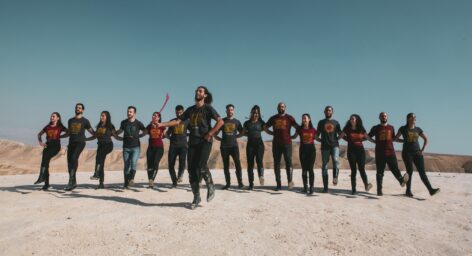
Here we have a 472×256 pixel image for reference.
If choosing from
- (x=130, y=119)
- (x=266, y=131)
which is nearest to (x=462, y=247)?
(x=266, y=131)

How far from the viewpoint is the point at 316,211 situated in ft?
20.1

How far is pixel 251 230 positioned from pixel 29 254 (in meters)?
2.99

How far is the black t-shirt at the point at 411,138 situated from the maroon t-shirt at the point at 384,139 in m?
0.31

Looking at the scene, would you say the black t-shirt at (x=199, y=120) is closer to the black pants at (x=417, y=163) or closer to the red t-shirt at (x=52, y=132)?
the red t-shirt at (x=52, y=132)

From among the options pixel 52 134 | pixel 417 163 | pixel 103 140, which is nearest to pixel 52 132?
pixel 52 134

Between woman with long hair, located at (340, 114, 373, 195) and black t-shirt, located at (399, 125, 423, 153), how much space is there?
914 millimetres

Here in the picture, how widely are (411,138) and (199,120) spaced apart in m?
5.91

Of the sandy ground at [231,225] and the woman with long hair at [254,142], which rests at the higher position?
the woman with long hair at [254,142]

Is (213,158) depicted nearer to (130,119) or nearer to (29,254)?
(130,119)

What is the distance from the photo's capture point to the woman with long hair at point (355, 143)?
27.3 ft

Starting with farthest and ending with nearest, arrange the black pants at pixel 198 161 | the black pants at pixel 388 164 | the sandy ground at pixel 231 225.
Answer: the black pants at pixel 388 164 < the black pants at pixel 198 161 < the sandy ground at pixel 231 225

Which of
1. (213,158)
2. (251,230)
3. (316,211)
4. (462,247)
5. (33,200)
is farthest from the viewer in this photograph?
(213,158)

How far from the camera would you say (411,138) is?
8.25 metres

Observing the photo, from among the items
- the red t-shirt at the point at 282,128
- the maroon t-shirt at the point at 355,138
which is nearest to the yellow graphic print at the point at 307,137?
the red t-shirt at the point at 282,128
